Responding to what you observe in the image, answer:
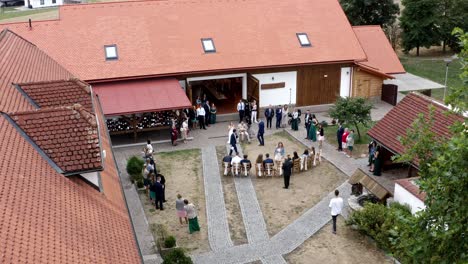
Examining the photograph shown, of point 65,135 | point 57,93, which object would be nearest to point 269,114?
point 57,93

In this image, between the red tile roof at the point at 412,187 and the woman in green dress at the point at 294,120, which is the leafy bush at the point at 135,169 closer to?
the woman in green dress at the point at 294,120

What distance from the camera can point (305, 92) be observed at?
31438mm

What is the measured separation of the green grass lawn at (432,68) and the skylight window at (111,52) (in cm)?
1989

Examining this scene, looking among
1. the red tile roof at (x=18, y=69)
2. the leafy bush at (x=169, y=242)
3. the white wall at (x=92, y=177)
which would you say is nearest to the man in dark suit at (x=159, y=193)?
the leafy bush at (x=169, y=242)

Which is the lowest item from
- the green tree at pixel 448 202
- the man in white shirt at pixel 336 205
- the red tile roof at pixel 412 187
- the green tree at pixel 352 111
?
the man in white shirt at pixel 336 205

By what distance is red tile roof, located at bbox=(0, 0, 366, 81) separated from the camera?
28781 mm

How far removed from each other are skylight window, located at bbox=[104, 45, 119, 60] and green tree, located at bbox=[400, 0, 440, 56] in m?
24.1

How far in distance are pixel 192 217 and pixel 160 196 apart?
7.50 feet

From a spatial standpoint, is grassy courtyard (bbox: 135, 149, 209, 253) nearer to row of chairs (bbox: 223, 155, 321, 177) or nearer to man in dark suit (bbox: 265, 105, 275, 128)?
row of chairs (bbox: 223, 155, 321, 177)

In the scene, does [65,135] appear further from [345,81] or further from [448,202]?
[345,81]

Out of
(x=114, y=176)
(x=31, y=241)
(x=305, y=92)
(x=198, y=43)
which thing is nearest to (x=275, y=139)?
(x=305, y=92)

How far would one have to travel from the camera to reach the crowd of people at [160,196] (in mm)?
18172

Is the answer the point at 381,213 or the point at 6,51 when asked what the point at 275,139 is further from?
the point at 6,51

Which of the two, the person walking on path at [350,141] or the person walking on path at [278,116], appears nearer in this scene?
the person walking on path at [350,141]
